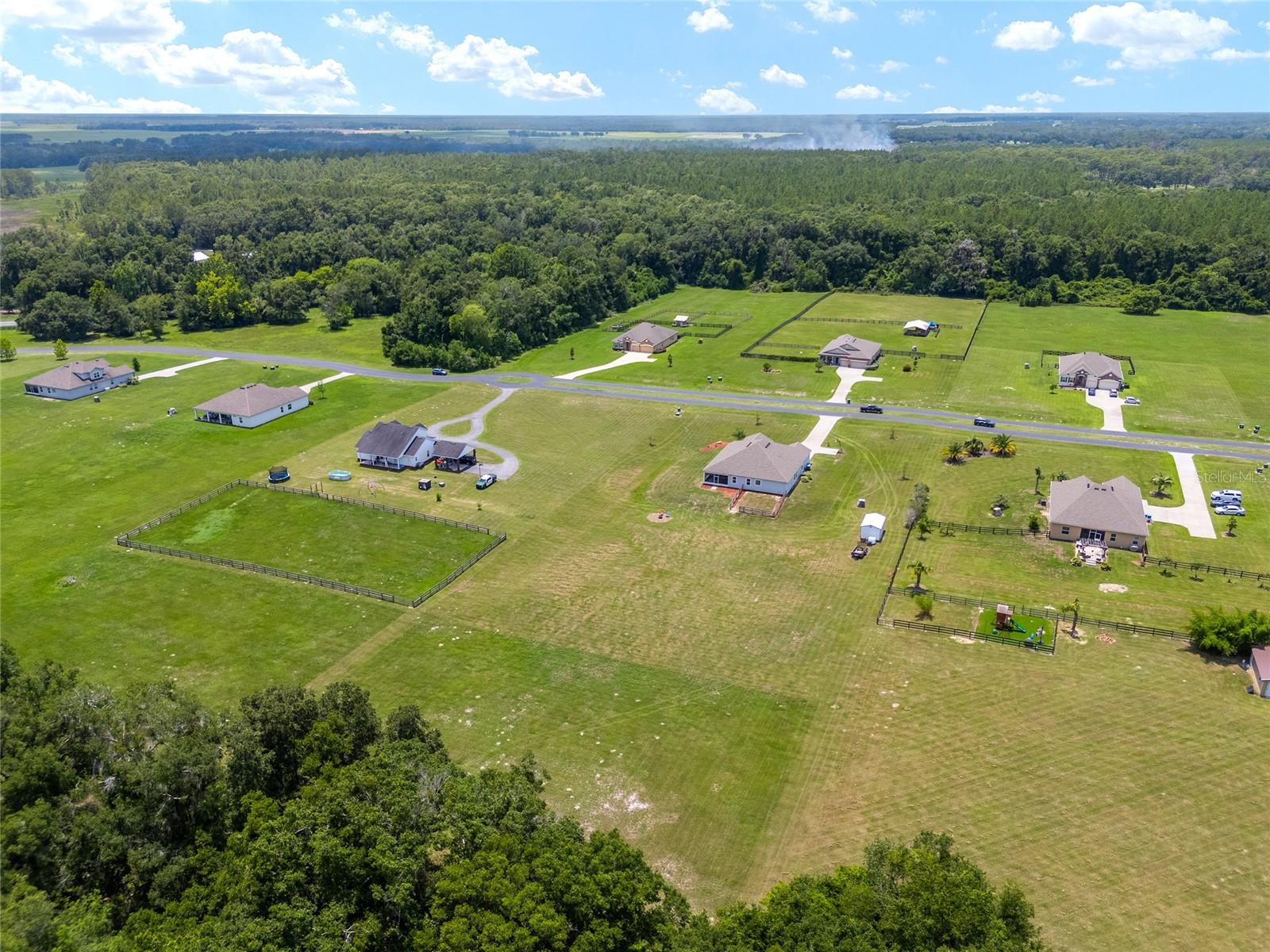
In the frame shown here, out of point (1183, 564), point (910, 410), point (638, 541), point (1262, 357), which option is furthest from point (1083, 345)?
point (638, 541)

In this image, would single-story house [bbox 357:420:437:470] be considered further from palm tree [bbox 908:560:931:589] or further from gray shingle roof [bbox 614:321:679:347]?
gray shingle roof [bbox 614:321:679:347]

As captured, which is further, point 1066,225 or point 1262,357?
point 1066,225

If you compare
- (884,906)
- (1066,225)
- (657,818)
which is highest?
(1066,225)

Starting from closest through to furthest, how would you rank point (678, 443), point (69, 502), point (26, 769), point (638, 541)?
point (26, 769) < point (638, 541) < point (69, 502) < point (678, 443)

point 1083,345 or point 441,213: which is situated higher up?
Result: point 441,213

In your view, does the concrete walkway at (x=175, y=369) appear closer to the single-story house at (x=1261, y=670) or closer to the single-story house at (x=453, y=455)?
the single-story house at (x=453, y=455)

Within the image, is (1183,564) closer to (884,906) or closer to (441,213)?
(884,906)
